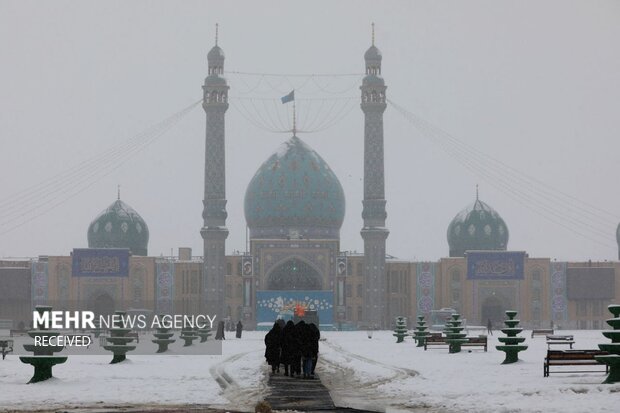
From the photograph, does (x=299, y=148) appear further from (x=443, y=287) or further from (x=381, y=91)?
(x=443, y=287)

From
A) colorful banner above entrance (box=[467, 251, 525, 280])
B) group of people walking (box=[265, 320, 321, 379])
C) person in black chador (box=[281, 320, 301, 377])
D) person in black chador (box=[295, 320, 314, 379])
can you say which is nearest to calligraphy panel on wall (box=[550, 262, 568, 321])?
colorful banner above entrance (box=[467, 251, 525, 280])

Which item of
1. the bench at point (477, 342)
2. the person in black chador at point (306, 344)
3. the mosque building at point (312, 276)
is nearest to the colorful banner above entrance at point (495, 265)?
the mosque building at point (312, 276)

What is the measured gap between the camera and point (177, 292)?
84625mm

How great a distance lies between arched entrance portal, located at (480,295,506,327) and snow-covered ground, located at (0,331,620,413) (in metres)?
51.5

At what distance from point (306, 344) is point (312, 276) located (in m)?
59.1

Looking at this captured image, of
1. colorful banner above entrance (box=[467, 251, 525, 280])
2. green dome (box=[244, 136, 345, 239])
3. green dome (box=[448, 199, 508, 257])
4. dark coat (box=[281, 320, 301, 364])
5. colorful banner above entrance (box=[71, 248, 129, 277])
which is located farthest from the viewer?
green dome (box=[448, 199, 508, 257])

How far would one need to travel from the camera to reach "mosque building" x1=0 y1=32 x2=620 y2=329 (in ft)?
268

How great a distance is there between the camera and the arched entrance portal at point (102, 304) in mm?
83750

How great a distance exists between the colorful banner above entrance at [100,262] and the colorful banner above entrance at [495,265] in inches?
903

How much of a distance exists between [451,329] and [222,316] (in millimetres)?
43148

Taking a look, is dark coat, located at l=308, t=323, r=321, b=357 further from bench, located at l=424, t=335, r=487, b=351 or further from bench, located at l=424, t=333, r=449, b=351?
bench, located at l=424, t=333, r=449, b=351

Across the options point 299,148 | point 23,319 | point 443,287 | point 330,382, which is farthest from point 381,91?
point 330,382

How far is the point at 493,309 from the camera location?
3322 inches

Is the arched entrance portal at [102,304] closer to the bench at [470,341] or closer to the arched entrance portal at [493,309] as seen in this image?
the arched entrance portal at [493,309]
